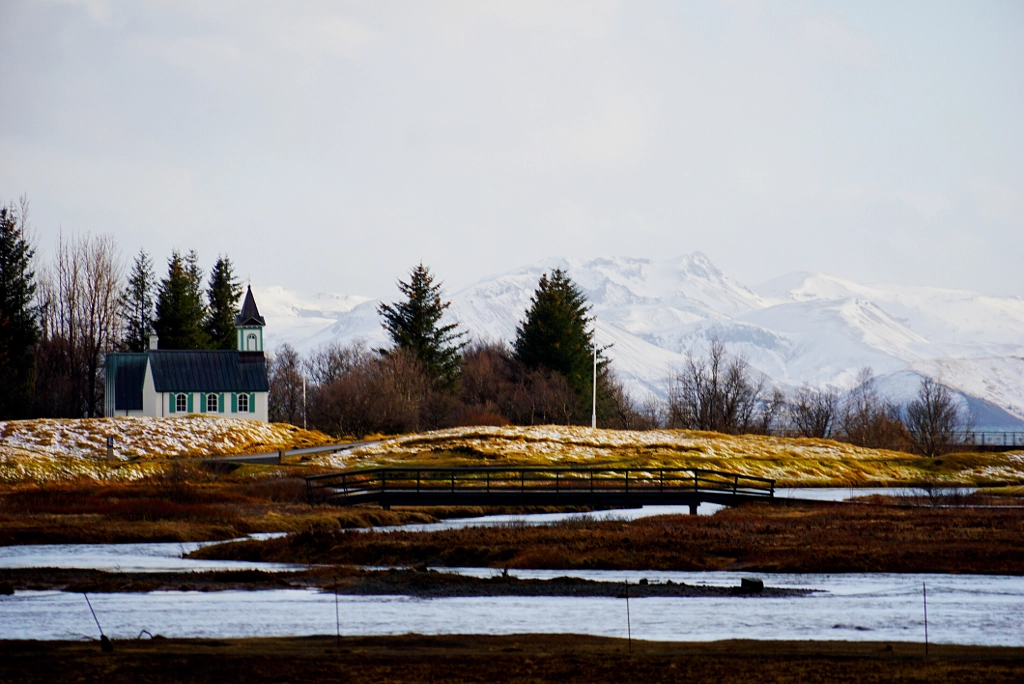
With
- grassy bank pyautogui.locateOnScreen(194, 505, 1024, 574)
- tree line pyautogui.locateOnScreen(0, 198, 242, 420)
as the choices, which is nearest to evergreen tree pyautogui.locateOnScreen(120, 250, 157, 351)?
tree line pyautogui.locateOnScreen(0, 198, 242, 420)

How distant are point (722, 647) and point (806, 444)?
2602 inches

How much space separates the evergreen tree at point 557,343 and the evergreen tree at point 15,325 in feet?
132

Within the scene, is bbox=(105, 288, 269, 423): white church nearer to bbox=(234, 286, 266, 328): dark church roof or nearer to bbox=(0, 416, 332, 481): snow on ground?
bbox=(234, 286, 266, 328): dark church roof

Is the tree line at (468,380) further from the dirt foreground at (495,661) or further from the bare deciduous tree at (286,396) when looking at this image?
the dirt foreground at (495,661)

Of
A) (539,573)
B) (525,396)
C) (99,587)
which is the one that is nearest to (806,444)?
(525,396)

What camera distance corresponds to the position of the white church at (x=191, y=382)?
3445 inches

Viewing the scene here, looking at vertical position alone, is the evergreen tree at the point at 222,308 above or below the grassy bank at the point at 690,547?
above

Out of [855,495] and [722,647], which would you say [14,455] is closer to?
[855,495]

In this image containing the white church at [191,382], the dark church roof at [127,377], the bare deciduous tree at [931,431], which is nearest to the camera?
the white church at [191,382]

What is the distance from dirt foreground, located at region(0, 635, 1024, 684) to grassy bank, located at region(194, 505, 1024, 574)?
1271 cm

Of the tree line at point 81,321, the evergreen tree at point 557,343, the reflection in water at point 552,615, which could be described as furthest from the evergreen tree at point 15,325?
the reflection in water at point 552,615

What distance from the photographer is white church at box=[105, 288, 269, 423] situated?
287ft

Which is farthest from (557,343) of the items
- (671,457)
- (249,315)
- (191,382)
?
(191,382)

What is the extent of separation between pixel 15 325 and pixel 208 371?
1505 centimetres
